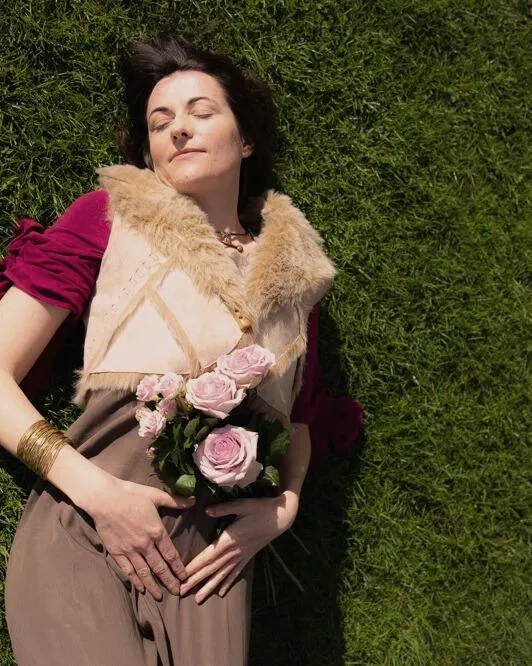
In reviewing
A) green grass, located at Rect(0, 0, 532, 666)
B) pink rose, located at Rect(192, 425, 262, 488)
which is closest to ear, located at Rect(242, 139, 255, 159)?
green grass, located at Rect(0, 0, 532, 666)

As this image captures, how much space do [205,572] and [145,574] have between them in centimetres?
24

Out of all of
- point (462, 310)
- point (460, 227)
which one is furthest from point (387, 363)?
point (460, 227)

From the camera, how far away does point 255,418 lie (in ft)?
9.07

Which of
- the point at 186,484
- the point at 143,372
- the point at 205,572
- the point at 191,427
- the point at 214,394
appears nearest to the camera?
the point at 214,394

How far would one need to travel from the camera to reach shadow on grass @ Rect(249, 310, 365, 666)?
3.76 meters

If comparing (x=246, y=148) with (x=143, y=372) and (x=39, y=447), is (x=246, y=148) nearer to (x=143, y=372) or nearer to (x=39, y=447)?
(x=143, y=372)

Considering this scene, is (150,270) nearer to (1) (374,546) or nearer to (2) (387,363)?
(2) (387,363)

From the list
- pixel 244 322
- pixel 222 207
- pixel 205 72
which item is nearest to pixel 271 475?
pixel 244 322

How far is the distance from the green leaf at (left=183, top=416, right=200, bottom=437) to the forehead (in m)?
1.35

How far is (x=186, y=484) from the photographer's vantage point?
8.62 feet

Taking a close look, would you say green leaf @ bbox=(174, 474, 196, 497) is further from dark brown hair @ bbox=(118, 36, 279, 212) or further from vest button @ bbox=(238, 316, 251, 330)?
dark brown hair @ bbox=(118, 36, 279, 212)

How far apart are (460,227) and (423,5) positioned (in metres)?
1.31

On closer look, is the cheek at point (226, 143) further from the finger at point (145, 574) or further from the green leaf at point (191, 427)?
the finger at point (145, 574)

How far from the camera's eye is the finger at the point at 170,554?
2.76 m
